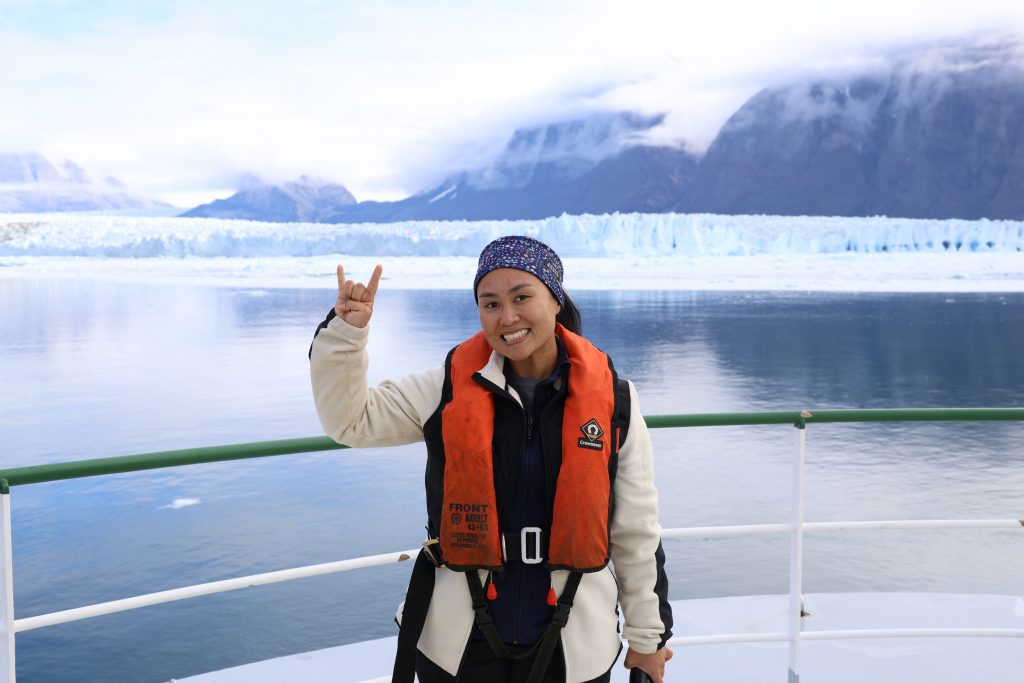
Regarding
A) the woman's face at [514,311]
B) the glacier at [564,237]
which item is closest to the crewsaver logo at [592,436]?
the woman's face at [514,311]

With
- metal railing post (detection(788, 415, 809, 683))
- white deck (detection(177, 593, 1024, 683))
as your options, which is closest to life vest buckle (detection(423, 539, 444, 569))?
metal railing post (detection(788, 415, 809, 683))

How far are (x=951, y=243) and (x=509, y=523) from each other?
38.5m

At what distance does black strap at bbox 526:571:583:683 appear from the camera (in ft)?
3.99

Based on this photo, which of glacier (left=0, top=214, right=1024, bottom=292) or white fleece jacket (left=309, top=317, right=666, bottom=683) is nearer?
white fleece jacket (left=309, top=317, right=666, bottom=683)

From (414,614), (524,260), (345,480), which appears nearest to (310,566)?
(414,614)

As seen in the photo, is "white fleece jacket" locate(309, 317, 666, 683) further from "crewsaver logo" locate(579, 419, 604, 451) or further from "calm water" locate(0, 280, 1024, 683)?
"calm water" locate(0, 280, 1024, 683)

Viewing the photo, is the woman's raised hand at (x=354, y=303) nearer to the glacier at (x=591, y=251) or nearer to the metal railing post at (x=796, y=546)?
the metal railing post at (x=796, y=546)

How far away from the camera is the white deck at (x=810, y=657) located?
7.64 feet

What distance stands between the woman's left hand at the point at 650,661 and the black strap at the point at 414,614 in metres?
0.26

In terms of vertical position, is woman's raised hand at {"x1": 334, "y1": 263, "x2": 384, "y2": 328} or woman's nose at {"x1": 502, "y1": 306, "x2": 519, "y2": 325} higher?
woman's raised hand at {"x1": 334, "y1": 263, "x2": 384, "y2": 328}

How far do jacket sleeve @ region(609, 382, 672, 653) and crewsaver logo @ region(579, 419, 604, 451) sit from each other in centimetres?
7

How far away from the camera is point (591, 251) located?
3469 centimetres

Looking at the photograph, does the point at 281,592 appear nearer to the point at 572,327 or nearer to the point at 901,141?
the point at 572,327

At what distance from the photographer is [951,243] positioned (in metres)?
36.3
